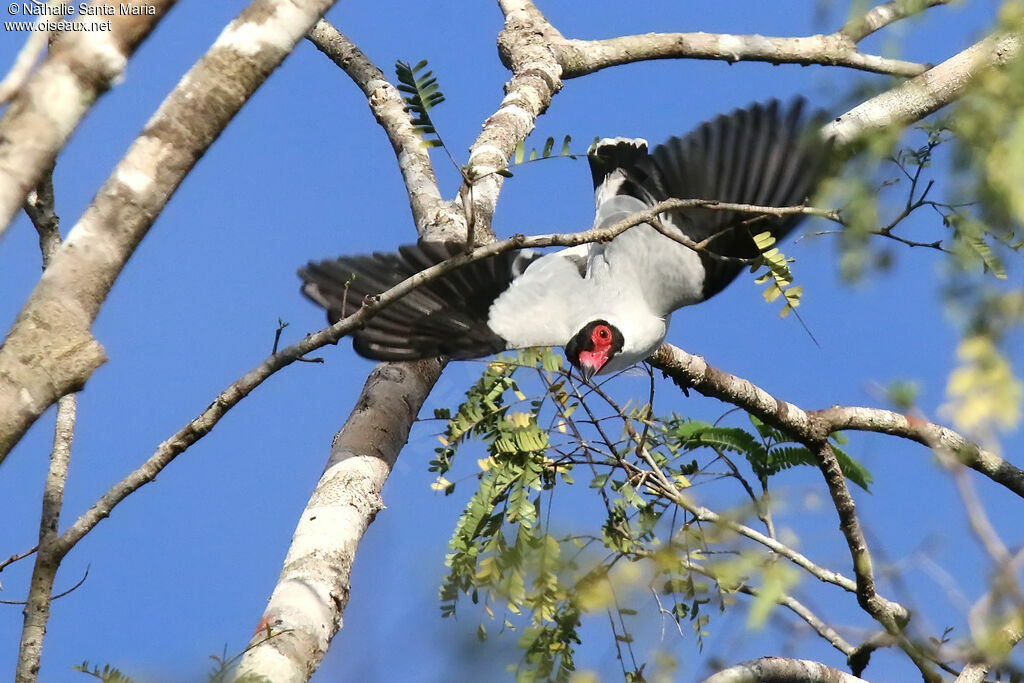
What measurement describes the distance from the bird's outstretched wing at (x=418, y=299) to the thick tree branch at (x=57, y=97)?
1.64 metres

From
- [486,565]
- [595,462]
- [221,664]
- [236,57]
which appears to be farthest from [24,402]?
[595,462]

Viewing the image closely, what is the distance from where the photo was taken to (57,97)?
6.14 feet

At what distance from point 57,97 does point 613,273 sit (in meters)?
2.50

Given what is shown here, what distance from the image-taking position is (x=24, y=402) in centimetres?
186

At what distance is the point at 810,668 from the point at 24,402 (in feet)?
7.91

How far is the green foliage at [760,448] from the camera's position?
10.9ft

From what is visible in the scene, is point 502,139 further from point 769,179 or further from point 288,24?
point 288,24

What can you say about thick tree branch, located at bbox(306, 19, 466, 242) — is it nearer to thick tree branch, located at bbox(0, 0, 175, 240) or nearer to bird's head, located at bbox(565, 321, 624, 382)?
bird's head, located at bbox(565, 321, 624, 382)

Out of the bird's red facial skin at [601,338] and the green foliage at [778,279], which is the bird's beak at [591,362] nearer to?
the bird's red facial skin at [601,338]

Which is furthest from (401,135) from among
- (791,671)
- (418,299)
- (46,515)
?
(791,671)

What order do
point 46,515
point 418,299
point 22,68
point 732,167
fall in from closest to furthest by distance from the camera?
point 22,68
point 46,515
point 418,299
point 732,167

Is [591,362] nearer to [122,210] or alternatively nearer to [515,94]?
[515,94]

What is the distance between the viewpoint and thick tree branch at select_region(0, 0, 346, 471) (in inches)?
74.0

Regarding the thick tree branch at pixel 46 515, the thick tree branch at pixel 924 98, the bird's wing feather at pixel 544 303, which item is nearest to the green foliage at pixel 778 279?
the thick tree branch at pixel 924 98
